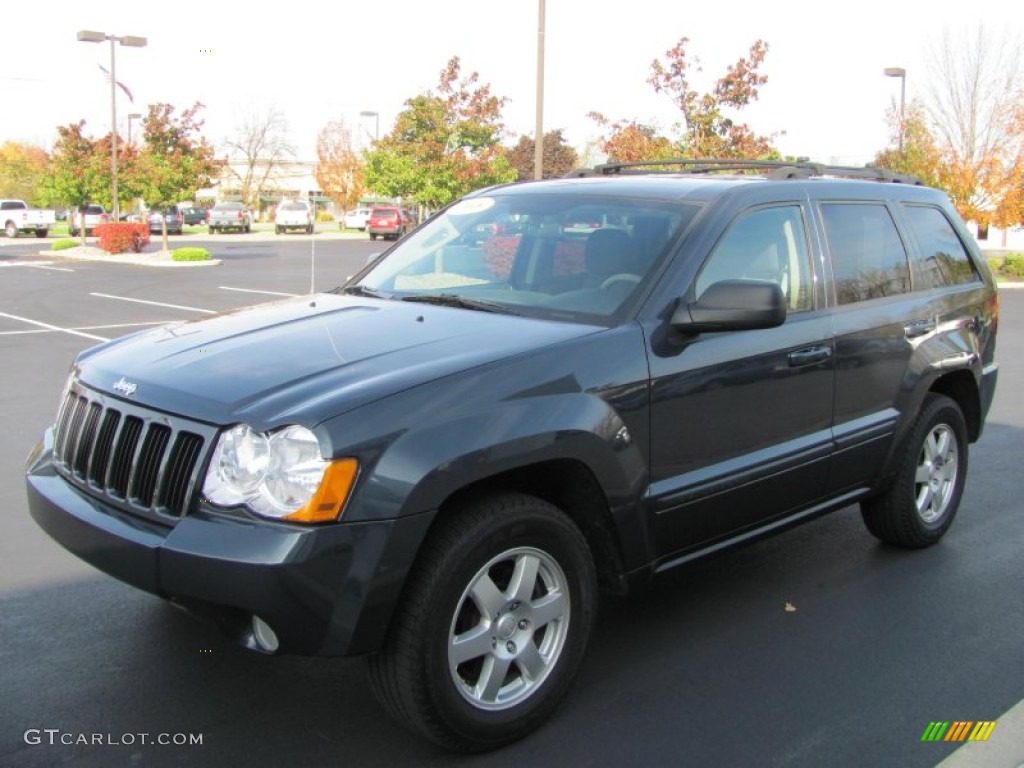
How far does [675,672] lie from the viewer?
3.88 meters

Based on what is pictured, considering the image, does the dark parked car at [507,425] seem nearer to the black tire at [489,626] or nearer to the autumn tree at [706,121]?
the black tire at [489,626]

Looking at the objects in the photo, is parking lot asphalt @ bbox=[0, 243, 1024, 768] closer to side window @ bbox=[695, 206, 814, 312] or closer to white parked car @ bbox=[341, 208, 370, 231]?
side window @ bbox=[695, 206, 814, 312]

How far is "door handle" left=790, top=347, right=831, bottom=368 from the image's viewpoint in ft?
13.8

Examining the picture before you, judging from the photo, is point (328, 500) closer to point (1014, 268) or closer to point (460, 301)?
point (460, 301)

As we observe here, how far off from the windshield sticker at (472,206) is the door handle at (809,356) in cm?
155

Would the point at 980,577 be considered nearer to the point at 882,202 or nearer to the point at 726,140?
the point at 882,202

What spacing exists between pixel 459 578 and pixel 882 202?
316cm

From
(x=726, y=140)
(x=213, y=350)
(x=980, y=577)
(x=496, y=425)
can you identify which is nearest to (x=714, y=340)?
(x=496, y=425)

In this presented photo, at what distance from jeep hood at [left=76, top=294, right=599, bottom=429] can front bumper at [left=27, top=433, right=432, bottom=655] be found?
33 cm

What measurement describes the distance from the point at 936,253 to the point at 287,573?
3.99m

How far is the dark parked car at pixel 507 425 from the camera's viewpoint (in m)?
2.91

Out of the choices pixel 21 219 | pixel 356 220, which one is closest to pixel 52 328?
pixel 21 219

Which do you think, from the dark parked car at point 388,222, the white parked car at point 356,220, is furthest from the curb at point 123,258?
the white parked car at point 356,220

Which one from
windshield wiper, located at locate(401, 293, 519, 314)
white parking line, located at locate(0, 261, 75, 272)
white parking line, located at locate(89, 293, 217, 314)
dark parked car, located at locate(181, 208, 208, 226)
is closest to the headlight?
windshield wiper, located at locate(401, 293, 519, 314)
